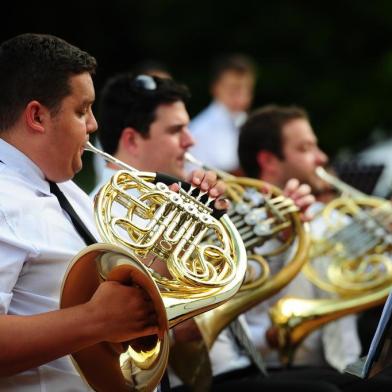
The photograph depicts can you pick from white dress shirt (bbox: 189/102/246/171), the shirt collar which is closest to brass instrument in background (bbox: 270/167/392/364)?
the shirt collar

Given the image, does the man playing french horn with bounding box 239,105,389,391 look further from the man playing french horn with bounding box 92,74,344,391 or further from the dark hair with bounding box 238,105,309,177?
the man playing french horn with bounding box 92,74,344,391

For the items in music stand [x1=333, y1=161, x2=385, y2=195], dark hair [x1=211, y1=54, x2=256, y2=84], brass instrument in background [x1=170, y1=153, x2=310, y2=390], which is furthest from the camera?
dark hair [x1=211, y1=54, x2=256, y2=84]

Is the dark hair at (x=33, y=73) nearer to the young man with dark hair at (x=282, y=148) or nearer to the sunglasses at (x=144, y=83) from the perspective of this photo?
the sunglasses at (x=144, y=83)

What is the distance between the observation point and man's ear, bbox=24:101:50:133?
3.10 metres

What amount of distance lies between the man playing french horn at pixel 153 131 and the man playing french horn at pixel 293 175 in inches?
16.2

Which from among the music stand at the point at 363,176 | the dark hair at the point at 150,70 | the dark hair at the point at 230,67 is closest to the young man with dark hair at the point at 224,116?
the dark hair at the point at 230,67

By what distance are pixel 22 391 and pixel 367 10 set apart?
9626 mm

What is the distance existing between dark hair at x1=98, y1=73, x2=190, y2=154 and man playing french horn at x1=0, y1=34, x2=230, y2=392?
108 cm

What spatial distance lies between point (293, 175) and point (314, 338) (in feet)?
2.62

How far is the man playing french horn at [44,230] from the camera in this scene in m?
2.84

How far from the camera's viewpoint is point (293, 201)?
4301 millimetres

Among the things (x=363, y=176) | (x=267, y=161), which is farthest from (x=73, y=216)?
(x=363, y=176)

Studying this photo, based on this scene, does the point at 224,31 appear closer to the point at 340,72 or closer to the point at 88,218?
the point at 340,72

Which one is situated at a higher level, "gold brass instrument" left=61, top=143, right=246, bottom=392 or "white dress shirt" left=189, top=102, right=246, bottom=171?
"gold brass instrument" left=61, top=143, right=246, bottom=392
